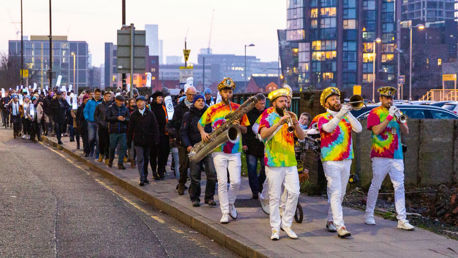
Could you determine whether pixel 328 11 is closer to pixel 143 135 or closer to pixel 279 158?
pixel 143 135

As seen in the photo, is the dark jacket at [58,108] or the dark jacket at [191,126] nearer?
the dark jacket at [191,126]

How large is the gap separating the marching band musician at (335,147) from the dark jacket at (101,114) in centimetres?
1050

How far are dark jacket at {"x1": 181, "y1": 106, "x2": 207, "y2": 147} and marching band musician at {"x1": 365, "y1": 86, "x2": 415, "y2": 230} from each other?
9.53 ft

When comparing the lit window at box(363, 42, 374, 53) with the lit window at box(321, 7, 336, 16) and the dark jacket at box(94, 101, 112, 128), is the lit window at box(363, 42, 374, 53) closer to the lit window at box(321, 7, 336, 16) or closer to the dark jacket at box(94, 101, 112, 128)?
the lit window at box(321, 7, 336, 16)

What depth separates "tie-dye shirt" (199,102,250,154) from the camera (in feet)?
32.7

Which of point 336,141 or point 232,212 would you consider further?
point 232,212

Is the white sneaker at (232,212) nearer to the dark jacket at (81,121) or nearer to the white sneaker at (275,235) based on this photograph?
the white sneaker at (275,235)

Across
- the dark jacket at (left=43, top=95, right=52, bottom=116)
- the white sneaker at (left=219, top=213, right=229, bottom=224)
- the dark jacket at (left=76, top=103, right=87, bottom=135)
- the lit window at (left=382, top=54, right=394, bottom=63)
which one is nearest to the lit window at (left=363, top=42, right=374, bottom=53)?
the lit window at (left=382, top=54, right=394, bottom=63)

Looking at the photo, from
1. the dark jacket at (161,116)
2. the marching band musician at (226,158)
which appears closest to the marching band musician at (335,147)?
the marching band musician at (226,158)

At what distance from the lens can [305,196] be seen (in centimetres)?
1276

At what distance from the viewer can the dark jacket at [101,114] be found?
18.8 metres

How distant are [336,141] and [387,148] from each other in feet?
3.36

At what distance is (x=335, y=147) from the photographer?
29.7 ft

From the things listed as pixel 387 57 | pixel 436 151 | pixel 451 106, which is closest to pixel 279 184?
pixel 436 151
